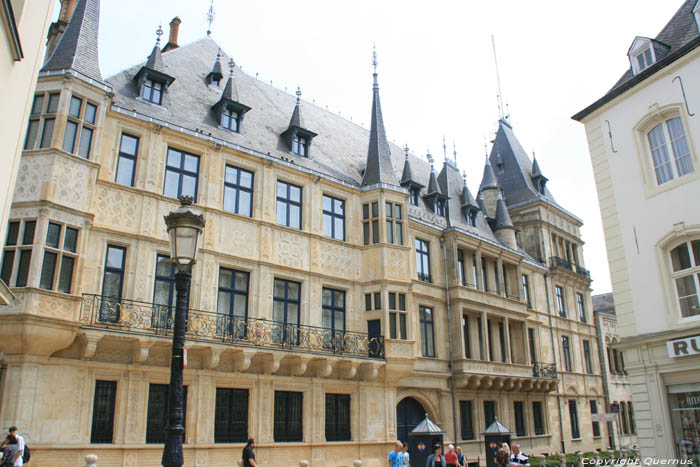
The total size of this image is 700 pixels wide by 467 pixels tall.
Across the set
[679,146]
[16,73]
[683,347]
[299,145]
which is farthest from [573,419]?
[16,73]

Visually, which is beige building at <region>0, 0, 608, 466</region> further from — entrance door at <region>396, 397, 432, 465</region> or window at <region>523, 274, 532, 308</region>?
window at <region>523, 274, 532, 308</region>

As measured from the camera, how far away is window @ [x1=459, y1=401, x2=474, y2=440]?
2445 cm

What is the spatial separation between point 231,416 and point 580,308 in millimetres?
26792

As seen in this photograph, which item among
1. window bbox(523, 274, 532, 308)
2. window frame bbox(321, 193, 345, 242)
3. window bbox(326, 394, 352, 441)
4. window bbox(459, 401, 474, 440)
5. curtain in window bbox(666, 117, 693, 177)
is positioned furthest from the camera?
window bbox(523, 274, 532, 308)

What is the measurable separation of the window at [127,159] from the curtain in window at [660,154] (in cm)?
1526

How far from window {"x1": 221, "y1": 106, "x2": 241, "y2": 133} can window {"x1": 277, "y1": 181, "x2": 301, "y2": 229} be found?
2.70 metres

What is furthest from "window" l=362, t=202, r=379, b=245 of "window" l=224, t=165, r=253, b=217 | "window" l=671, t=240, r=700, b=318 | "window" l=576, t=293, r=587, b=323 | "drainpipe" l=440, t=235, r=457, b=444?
"window" l=576, t=293, r=587, b=323

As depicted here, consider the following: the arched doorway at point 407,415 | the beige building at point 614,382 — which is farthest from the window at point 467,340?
the beige building at point 614,382

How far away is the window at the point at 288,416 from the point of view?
59.1 ft

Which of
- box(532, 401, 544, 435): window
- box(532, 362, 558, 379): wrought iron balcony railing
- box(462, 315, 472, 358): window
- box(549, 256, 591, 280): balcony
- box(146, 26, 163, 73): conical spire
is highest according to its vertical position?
box(146, 26, 163, 73): conical spire

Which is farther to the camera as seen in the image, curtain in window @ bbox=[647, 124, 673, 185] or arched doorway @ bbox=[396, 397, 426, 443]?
arched doorway @ bbox=[396, 397, 426, 443]

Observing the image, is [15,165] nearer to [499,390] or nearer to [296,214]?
[296,214]

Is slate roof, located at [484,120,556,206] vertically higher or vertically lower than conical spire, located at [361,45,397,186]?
higher

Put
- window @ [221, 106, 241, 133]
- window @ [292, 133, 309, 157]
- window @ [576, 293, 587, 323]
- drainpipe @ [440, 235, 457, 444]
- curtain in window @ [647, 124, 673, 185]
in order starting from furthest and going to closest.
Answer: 1. window @ [576, 293, 587, 323]
2. drainpipe @ [440, 235, 457, 444]
3. window @ [292, 133, 309, 157]
4. window @ [221, 106, 241, 133]
5. curtain in window @ [647, 124, 673, 185]
